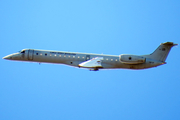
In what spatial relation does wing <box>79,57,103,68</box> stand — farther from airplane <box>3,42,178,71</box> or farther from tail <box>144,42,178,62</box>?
tail <box>144,42,178,62</box>

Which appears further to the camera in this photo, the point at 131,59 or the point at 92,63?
the point at 131,59

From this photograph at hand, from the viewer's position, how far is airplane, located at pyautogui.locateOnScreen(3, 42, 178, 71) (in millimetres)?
59375

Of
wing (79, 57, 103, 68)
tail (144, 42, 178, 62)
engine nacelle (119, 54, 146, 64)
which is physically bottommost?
wing (79, 57, 103, 68)

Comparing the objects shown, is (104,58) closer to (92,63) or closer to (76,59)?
(92,63)

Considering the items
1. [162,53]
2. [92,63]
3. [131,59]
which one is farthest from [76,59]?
[162,53]

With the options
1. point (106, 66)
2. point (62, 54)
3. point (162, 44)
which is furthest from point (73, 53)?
point (162, 44)

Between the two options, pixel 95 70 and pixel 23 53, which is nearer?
pixel 95 70

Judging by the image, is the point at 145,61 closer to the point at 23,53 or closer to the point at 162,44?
the point at 162,44

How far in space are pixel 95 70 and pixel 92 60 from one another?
1.58 metres

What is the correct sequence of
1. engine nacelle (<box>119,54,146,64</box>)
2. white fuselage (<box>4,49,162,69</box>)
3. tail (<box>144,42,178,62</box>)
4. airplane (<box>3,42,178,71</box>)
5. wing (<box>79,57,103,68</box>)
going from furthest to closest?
1. tail (<box>144,42,178,62</box>)
2. white fuselage (<box>4,49,162,69</box>)
3. airplane (<box>3,42,178,71</box>)
4. engine nacelle (<box>119,54,146,64</box>)
5. wing (<box>79,57,103,68</box>)

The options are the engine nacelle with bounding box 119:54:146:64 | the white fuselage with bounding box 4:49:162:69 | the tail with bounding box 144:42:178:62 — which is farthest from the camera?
the tail with bounding box 144:42:178:62

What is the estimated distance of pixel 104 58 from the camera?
6022 cm

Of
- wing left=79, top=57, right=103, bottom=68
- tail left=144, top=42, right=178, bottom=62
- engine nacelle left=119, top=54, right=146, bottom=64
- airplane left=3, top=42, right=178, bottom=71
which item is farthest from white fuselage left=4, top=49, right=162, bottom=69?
wing left=79, top=57, right=103, bottom=68

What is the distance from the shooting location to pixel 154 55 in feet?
202
